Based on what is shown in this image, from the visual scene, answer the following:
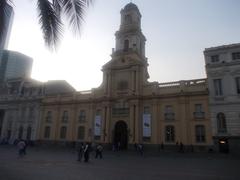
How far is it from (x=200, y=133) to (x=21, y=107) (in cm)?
3994

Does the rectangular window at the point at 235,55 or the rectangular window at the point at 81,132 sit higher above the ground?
the rectangular window at the point at 235,55

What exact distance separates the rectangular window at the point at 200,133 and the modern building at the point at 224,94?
1937mm

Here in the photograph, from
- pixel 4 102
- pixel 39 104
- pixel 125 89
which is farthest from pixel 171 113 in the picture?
pixel 4 102

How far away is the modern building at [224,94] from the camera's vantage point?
29906 millimetres

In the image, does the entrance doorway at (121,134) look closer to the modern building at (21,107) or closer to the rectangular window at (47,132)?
the rectangular window at (47,132)

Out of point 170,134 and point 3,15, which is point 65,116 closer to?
point 170,134

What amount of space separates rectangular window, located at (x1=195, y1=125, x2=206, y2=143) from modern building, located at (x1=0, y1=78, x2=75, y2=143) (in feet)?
109

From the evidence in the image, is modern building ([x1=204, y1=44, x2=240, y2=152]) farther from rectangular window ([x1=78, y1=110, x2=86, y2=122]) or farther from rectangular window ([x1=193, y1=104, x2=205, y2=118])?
rectangular window ([x1=78, y1=110, x2=86, y2=122])

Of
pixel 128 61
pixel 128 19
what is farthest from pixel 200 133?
pixel 128 19

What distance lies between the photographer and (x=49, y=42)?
779cm

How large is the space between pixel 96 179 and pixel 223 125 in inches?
1015

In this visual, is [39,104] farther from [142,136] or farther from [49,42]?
[49,42]

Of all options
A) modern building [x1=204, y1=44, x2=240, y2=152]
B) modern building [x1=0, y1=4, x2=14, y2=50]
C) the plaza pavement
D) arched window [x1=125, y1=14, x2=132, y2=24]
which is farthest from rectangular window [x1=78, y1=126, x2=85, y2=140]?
modern building [x1=0, y1=4, x2=14, y2=50]

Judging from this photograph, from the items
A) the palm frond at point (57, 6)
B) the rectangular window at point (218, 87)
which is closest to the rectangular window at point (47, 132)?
the rectangular window at point (218, 87)
